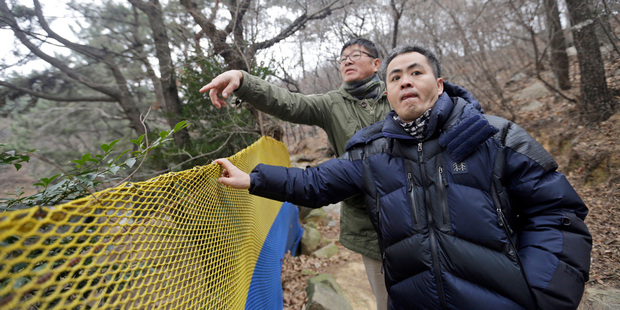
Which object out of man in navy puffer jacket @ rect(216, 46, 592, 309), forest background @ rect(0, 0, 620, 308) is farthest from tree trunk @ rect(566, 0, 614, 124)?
man in navy puffer jacket @ rect(216, 46, 592, 309)

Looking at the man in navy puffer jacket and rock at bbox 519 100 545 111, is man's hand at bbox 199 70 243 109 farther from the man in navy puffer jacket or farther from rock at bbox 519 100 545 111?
rock at bbox 519 100 545 111

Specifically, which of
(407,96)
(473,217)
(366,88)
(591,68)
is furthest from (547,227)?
(591,68)

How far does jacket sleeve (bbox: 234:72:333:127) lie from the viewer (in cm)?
199

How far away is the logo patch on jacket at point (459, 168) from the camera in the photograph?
133 cm

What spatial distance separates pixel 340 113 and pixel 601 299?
9.50 ft

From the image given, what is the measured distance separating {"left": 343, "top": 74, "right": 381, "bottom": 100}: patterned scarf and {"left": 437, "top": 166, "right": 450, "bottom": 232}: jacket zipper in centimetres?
112

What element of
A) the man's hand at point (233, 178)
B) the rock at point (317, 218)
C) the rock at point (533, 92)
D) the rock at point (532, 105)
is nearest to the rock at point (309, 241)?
the rock at point (317, 218)

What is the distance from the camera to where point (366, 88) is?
226 centimetres

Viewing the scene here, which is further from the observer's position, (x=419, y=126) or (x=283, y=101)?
(x=283, y=101)

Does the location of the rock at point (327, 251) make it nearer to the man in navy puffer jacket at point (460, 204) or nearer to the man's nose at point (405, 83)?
the man in navy puffer jacket at point (460, 204)

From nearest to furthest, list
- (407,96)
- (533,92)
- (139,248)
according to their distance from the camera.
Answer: (139,248), (407,96), (533,92)

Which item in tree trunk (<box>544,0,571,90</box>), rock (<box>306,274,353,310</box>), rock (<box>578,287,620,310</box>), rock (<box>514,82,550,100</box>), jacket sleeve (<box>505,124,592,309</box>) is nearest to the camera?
jacket sleeve (<box>505,124,592,309</box>)

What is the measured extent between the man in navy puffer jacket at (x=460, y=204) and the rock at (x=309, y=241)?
3.78 meters

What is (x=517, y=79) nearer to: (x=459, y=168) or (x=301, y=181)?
(x=459, y=168)
